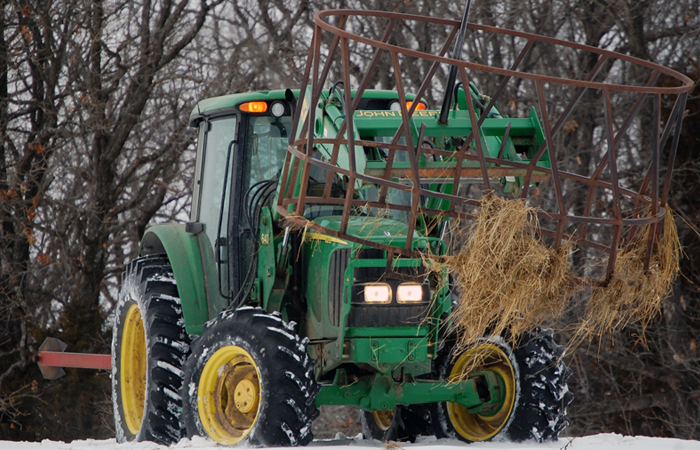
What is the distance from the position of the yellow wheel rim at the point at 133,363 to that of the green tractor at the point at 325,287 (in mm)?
73

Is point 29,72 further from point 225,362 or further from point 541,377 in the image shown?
point 541,377

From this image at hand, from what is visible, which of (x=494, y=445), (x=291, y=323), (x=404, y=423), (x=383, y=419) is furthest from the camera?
(x=383, y=419)

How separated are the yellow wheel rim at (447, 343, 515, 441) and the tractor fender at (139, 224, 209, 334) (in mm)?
1713

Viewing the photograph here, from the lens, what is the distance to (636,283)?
473 cm

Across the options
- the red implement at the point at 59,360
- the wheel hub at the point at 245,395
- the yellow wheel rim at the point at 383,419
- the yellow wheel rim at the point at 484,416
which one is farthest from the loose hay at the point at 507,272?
the red implement at the point at 59,360

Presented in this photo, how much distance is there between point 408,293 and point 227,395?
3.96ft

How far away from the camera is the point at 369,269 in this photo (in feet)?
16.5

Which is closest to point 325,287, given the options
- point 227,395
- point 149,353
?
point 227,395

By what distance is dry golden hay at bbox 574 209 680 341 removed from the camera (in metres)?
4.66

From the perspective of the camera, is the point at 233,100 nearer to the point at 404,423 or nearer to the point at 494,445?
the point at 404,423

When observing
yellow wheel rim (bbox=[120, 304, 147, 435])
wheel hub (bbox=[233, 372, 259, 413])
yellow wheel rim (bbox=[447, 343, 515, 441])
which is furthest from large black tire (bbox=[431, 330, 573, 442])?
yellow wheel rim (bbox=[120, 304, 147, 435])

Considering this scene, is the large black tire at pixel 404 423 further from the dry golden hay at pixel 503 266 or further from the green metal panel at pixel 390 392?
the dry golden hay at pixel 503 266

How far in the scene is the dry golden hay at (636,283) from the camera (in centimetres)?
466

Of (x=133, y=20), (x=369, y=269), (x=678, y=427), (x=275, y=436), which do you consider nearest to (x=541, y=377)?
(x=369, y=269)
